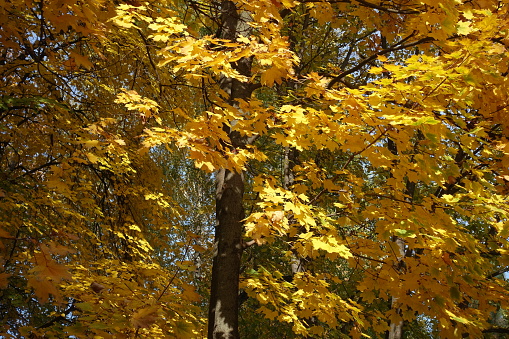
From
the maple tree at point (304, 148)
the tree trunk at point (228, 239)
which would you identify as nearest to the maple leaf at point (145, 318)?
the maple tree at point (304, 148)

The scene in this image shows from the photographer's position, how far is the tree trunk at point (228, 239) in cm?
357

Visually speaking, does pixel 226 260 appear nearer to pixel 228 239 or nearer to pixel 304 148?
pixel 228 239

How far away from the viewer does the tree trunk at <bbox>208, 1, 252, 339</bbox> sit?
3568mm

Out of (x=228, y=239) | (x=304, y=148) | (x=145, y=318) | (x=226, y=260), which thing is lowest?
(x=145, y=318)

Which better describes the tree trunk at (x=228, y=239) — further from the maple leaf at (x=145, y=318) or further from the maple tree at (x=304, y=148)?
the maple leaf at (x=145, y=318)

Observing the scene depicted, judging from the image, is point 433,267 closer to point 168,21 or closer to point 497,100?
point 497,100

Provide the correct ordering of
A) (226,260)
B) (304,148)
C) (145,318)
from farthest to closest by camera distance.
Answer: (226,260) → (304,148) → (145,318)

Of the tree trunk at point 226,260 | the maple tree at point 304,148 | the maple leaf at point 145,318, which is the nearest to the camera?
the maple leaf at point 145,318

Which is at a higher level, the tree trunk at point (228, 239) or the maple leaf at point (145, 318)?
the tree trunk at point (228, 239)

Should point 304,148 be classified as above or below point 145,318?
above

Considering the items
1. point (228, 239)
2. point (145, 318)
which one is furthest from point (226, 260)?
point (145, 318)

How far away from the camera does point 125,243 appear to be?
6.46 meters

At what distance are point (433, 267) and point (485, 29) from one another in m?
1.88

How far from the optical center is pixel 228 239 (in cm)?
380
